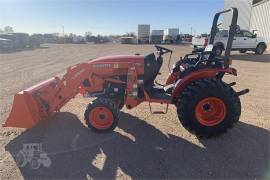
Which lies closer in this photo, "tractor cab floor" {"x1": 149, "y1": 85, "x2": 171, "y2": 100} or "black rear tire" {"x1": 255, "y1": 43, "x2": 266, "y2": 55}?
"tractor cab floor" {"x1": 149, "y1": 85, "x2": 171, "y2": 100}

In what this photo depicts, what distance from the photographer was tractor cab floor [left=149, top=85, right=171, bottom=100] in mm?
5277

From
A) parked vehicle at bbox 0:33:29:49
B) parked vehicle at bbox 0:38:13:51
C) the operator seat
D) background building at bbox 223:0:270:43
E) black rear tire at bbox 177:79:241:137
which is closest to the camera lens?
black rear tire at bbox 177:79:241:137

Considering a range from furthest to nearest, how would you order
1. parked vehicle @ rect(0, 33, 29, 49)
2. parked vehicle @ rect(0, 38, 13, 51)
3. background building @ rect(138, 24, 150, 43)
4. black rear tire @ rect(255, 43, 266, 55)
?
background building @ rect(138, 24, 150, 43) → parked vehicle @ rect(0, 33, 29, 49) → parked vehicle @ rect(0, 38, 13, 51) → black rear tire @ rect(255, 43, 266, 55)

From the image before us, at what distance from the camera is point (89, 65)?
5316mm

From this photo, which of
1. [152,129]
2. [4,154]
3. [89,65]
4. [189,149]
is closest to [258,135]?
[189,149]

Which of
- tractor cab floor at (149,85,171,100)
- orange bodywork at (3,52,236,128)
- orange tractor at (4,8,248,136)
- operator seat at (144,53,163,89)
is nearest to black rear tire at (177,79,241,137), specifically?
orange tractor at (4,8,248,136)

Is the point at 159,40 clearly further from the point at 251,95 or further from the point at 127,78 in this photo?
the point at 127,78

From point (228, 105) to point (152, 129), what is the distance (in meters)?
1.51

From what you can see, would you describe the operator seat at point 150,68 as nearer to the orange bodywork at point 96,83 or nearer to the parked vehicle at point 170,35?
the orange bodywork at point 96,83

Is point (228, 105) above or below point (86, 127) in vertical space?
above

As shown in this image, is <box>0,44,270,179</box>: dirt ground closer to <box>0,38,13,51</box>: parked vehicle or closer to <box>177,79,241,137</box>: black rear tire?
<box>177,79,241,137</box>: black rear tire

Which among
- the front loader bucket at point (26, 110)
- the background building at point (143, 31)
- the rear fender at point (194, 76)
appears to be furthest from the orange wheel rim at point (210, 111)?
the background building at point (143, 31)

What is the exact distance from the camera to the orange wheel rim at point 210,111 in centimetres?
484

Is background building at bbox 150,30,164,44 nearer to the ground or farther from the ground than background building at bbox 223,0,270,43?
nearer to the ground
